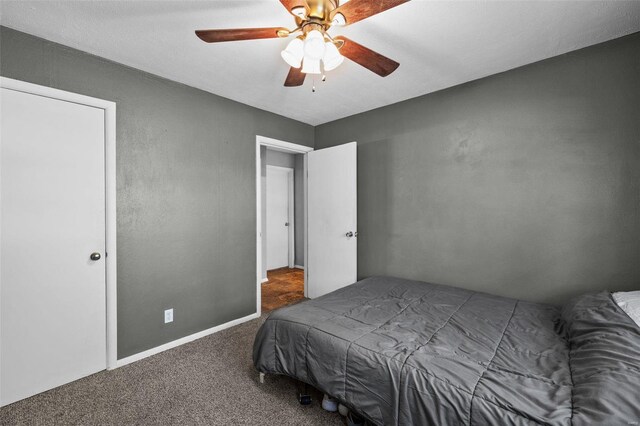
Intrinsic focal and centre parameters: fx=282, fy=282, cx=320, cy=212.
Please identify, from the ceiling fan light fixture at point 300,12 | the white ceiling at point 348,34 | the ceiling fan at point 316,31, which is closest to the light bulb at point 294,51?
the ceiling fan at point 316,31

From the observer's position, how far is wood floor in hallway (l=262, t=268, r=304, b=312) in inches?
149

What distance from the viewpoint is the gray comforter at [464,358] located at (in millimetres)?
1081

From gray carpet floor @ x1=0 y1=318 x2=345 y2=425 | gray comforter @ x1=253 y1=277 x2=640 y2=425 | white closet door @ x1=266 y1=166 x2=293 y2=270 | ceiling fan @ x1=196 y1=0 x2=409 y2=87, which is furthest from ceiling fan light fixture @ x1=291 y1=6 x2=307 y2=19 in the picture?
white closet door @ x1=266 y1=166 x2=293 y2=270

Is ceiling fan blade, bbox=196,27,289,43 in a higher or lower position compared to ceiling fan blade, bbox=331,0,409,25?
lower

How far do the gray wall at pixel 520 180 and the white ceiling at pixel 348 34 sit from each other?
270 mm

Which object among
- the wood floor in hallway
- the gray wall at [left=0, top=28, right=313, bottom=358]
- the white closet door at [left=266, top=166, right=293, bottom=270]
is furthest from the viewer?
the white closet door at [left=266, top=166, right=293, bottom=270]

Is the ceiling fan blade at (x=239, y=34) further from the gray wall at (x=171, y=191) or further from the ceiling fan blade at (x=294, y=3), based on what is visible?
the gray wall at (x=171, y=191)

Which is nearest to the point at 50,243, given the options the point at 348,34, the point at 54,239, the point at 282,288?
the point at 54,239

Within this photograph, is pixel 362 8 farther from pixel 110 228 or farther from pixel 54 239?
pixel 54 239

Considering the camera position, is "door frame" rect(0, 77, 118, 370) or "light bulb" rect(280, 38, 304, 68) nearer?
"light bulb" rect(280, 38, 304, 68)

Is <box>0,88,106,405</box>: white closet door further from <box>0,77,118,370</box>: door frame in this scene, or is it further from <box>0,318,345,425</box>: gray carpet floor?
<box>0,318,345,425</box>: gray carpet floor

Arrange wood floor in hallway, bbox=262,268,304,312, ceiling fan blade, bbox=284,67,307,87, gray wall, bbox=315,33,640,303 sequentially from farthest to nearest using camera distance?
wood floor in hallway, bbox=262,268,304,312 < gray wall, bbox=315,33,640,303 < ceiling fan blade, bbox=284,67,307,87

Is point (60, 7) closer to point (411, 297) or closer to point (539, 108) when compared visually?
point (411, 297)

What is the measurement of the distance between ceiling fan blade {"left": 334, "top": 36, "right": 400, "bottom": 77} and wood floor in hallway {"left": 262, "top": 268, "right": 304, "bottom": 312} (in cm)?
290
